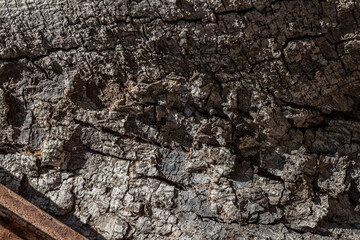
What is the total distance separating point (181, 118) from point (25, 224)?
69cm

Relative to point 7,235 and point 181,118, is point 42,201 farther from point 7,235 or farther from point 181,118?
point 181,118

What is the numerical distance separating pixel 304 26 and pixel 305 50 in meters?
0.08

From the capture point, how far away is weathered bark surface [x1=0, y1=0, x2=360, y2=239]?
1.25 m

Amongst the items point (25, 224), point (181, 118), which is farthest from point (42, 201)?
point (181, 118)

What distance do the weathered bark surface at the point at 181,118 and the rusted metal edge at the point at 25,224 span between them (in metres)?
0.18

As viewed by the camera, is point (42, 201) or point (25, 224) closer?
point (25, 224)

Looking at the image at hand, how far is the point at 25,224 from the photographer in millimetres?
1249

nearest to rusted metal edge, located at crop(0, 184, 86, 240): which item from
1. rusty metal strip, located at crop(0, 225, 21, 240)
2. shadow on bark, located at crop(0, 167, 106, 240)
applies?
rusty metal strip, located at crop(0, 225, 21, 240)

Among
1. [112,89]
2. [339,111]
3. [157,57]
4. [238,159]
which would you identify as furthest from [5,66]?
[339,111]

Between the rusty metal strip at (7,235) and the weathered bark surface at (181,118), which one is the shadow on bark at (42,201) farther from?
the rusty metal strip at (7,235)

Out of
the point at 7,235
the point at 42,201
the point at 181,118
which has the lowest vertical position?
the point at 7,235

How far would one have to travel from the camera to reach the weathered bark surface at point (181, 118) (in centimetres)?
125

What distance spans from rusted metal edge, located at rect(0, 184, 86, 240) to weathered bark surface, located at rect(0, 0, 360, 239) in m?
0.18

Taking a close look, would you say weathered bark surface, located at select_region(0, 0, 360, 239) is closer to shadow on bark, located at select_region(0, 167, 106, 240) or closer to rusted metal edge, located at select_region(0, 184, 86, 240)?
shadow on bark, located at select_region(0, 167, 106, 240)
